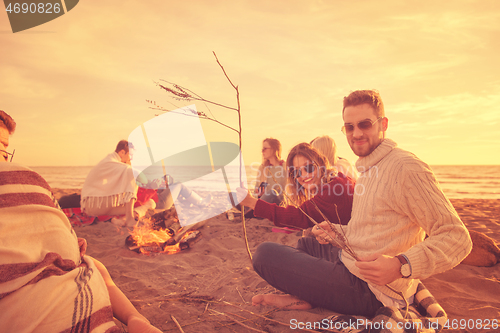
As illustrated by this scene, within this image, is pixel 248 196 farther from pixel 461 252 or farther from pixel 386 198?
pixel 461 252

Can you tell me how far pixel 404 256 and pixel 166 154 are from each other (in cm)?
811

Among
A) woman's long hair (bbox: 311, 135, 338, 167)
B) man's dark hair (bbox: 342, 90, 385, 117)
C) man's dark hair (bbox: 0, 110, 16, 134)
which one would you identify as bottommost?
woman's long hair (bbox: 311, 135, 338, 167)

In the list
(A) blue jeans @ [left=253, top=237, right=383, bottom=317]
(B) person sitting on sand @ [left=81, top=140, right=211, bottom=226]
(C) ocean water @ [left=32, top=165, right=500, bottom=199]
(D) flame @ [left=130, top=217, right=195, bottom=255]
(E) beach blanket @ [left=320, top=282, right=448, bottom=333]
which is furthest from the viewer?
(C) ocean water @ [left=32, top=165, right=500, bottom=199]

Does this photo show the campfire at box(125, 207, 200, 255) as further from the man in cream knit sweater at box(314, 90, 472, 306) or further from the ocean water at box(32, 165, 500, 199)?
the man in cream knit sweater at box(314, 90, 472, 306)

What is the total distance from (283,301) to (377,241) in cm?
102

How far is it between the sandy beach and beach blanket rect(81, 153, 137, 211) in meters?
1.32

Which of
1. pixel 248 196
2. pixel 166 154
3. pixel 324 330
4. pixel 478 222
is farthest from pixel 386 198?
pixel 166 154

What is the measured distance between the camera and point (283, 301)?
7.76ft

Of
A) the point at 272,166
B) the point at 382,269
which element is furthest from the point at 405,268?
the point at 272,166

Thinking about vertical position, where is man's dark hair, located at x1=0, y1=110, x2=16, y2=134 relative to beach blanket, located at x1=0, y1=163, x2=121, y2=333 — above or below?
above

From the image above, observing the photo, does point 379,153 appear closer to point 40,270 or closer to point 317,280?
point 317,280

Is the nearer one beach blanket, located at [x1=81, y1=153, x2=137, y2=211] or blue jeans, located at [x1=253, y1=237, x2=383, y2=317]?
blue jeans, located at [x1=253, y1=237, x2=383, y2=317]

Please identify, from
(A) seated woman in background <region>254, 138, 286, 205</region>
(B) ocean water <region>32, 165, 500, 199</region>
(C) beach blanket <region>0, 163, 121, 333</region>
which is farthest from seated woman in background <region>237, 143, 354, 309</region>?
(B) ocean water <region>32, 165, 500, 199</region>

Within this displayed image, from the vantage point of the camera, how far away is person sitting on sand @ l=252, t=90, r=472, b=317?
1.55 metres
